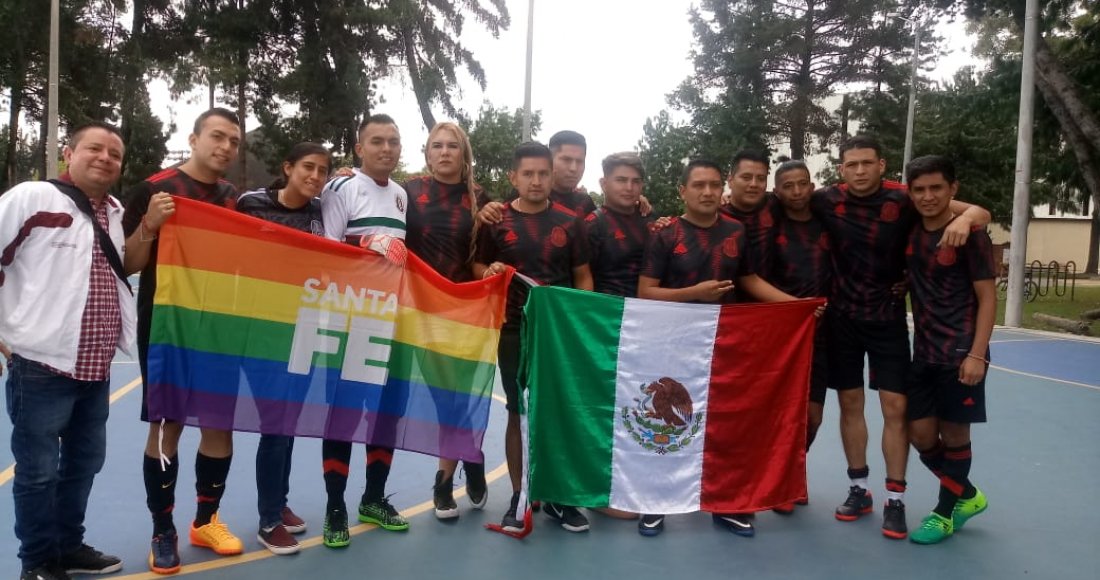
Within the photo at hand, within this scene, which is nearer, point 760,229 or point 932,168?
point 932,168

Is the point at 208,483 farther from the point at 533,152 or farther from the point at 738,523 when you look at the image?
the point at 738,523

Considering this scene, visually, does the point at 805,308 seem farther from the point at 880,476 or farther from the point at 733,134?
the point at 733,134

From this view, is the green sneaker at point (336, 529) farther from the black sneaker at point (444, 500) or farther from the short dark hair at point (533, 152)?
the short dark hair at point (533, 152)

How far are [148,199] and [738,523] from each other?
121 inches

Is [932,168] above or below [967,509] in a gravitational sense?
above

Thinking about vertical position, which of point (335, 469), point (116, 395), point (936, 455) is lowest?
point (116, 395)

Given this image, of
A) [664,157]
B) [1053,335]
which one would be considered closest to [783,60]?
[664,157]

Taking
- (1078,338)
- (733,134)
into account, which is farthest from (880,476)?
(733,134)

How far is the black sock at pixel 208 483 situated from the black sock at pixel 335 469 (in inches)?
16.6

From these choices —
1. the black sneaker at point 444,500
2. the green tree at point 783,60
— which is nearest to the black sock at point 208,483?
the black sneaker at point 444,500

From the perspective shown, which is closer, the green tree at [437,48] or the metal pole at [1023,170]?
the metal pole at [1023,170]

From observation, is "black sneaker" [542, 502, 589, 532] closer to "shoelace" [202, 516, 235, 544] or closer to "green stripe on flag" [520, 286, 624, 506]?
"green stripe on flag" [520, 286, 624, 506]

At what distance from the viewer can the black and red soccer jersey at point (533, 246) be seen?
154 inches

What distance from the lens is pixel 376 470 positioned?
3.90 meters
